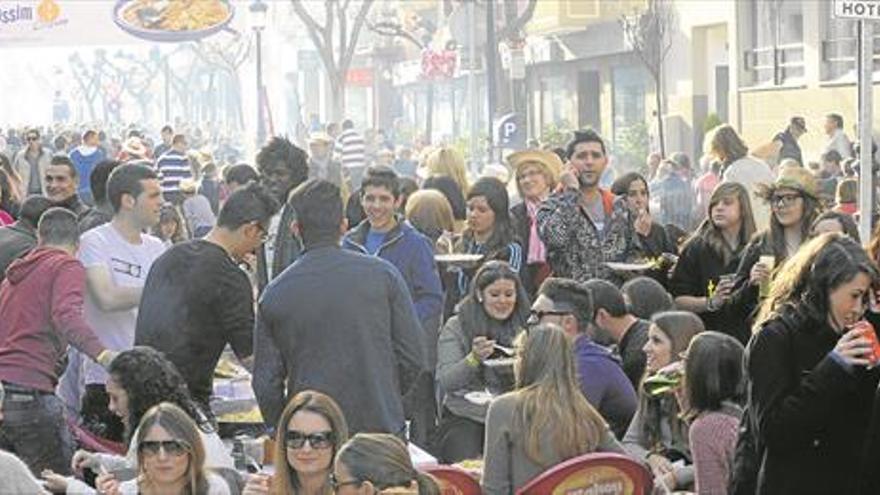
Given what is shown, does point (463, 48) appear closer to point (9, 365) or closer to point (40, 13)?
point (40, 13)

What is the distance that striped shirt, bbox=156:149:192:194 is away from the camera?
68.9 ft

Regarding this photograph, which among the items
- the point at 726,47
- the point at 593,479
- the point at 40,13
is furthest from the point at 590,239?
the point at 726,47

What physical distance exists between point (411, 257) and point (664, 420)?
2697 millimetres

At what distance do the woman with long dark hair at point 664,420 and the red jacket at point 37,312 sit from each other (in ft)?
8.72

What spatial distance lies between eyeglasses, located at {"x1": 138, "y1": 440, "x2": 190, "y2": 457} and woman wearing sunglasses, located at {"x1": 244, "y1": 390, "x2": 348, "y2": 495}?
13.0 inches

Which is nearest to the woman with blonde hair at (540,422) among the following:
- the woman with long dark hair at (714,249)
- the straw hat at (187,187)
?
the woman with long dark hair at (714,249)

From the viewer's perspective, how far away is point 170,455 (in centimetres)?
699

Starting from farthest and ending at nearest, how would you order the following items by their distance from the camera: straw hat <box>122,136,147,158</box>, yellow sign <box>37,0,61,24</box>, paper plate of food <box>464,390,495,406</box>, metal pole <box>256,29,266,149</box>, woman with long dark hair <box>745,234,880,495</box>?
metal pole <box>256,29,266,149</box> < yellow sign <box>37,0,61,24</box> < straw hat <box>122,136,147,158</box> < paper plate of food <box>464,390,495,406</box> < woman with long dark hair <box>745,234,880,495</box>

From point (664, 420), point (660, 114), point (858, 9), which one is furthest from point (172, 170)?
point (660, 114)

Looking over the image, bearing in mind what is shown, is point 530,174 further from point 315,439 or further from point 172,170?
point 172,170

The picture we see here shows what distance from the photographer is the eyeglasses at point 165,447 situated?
6984 mm

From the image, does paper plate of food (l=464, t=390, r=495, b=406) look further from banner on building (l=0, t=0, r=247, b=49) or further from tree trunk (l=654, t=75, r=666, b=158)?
tree trunk (l=654, t=75, r=666, b=158)

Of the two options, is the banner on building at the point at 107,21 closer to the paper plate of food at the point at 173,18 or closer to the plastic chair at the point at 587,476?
the paper plate of food at the point at 173,18

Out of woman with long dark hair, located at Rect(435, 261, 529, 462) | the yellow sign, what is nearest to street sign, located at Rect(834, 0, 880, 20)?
woman with long dark hair, located at Rect(435, 261, 529, 462)
